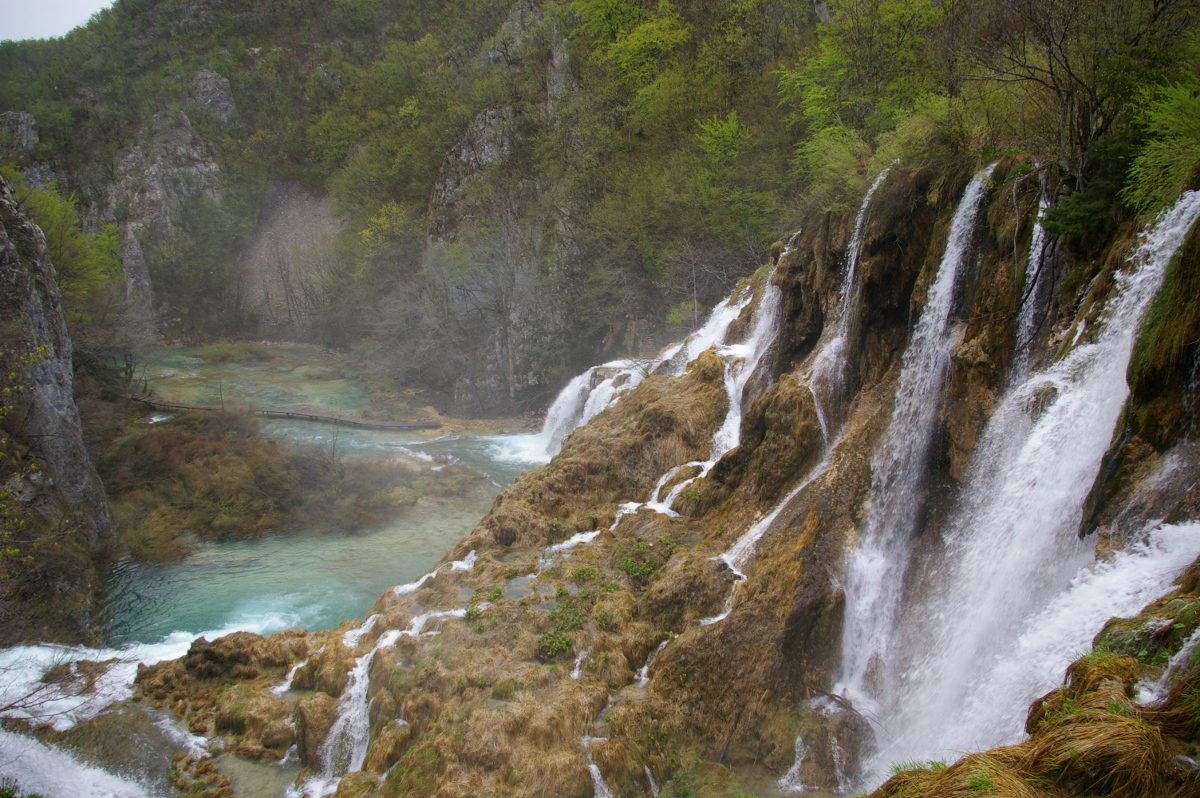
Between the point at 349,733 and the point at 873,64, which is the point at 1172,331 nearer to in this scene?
the point at 349,733

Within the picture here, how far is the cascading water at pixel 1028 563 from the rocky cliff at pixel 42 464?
49.7 ft

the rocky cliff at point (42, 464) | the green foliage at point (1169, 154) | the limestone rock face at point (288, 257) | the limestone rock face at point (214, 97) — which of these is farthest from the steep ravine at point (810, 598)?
the limestone rock face at point (214, 97)

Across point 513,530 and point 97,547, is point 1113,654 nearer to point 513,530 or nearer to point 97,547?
point 513,530

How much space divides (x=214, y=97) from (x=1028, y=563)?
62.0 metres

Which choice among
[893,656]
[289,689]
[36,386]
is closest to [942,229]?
[893,656]

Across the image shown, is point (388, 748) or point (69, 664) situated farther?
point (69, 664)

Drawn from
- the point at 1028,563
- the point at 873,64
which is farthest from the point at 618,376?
the point at 1028,563

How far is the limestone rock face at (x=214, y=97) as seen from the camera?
51625 millimetres

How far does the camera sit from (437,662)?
10039 mm

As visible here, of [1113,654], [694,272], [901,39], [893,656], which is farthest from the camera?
[694,272]

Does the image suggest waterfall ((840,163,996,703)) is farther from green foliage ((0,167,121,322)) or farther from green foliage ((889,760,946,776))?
green foliage ((0,167,121,322))

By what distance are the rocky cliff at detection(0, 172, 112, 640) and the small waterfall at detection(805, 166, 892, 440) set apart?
47.6ft

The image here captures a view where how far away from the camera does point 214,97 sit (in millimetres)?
52000

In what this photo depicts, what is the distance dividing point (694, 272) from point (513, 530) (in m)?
17.1
